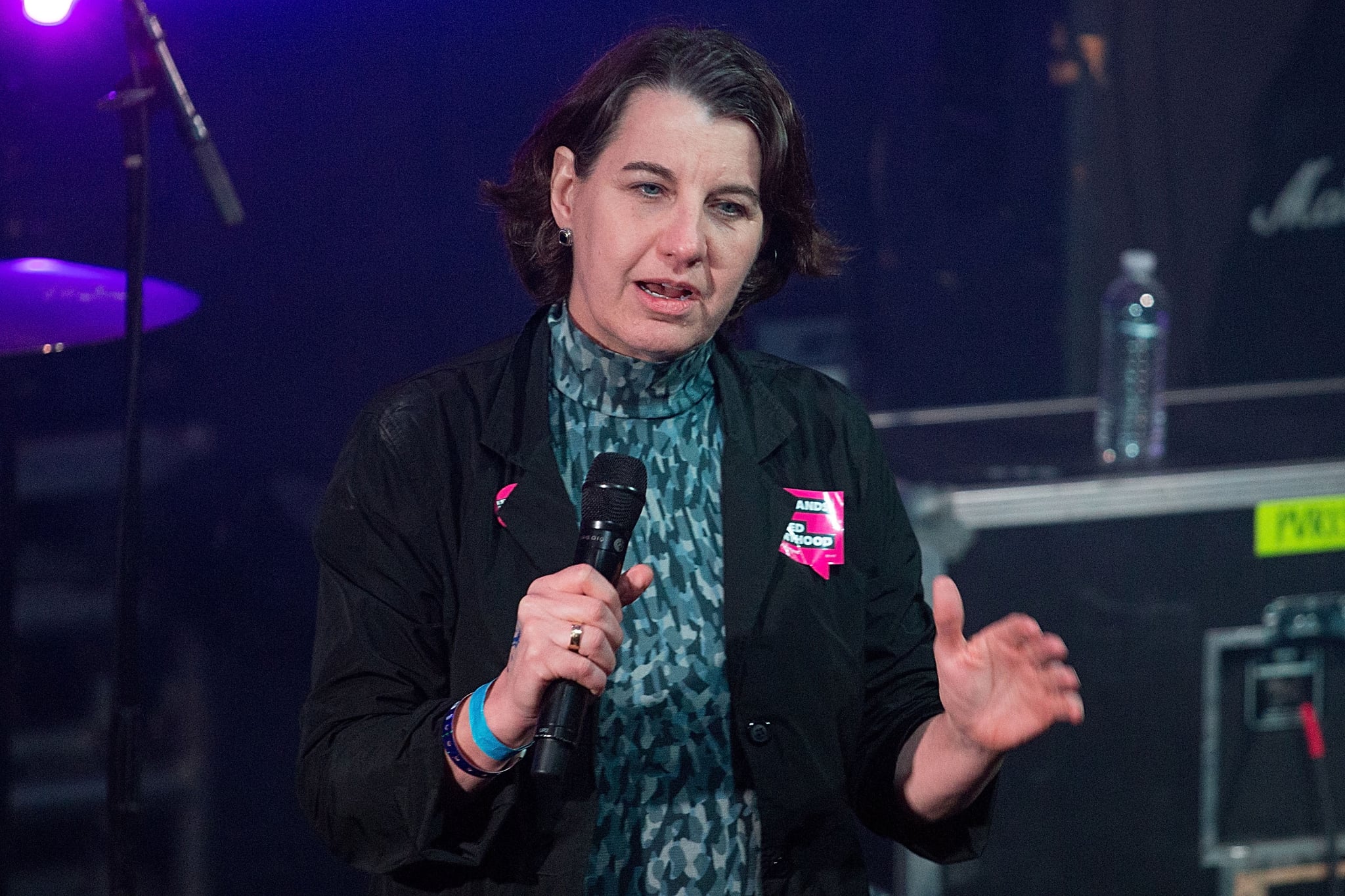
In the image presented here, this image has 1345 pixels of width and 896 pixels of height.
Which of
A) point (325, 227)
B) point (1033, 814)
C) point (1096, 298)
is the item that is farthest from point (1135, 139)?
point (325, 227)

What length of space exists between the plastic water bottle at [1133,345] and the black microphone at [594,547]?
169cm

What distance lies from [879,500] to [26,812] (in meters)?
1.75

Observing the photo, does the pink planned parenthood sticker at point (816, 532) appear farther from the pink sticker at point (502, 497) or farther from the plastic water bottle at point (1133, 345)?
the plastic water bottle at point (1133, 345)

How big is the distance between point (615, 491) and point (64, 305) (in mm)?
1049

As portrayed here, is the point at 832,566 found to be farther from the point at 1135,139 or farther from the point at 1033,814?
the point at 1135,139

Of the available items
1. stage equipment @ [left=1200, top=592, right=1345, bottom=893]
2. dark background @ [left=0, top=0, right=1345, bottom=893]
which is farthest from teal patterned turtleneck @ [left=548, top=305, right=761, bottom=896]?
stage equipment @ [left=1200, top=592, right=1345, bottom=893]

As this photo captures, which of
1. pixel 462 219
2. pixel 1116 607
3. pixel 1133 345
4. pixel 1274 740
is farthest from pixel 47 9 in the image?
pixel 1274 740

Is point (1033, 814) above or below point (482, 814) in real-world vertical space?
below

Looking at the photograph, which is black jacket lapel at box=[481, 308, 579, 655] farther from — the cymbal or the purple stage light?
the purple stage light

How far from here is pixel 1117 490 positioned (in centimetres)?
236

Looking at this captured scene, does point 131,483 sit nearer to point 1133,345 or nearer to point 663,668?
point 663,668

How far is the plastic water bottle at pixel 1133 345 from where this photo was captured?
2.82 m

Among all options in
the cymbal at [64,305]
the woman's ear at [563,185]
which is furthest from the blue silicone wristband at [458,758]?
the cymbal at [64,305]

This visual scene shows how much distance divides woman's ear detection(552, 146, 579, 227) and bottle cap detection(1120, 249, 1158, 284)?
1.50m
